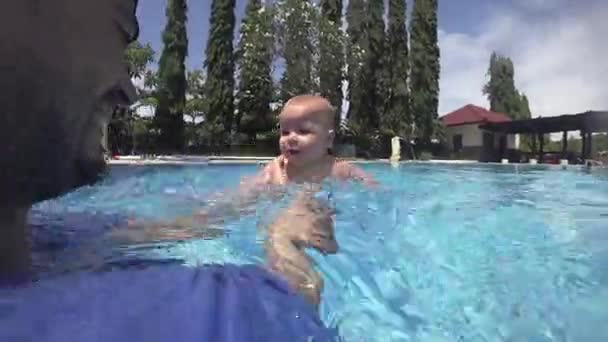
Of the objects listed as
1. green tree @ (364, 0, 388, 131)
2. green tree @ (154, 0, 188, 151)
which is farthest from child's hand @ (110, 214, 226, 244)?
green tree @ (364, 0, 388, 131)

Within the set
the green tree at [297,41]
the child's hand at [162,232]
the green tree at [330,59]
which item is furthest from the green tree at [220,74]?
the child's hand at [162,232]

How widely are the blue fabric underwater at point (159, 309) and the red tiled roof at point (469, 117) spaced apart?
38.2 metres

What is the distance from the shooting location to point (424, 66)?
30516mm

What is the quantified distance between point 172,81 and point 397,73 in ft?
38.3

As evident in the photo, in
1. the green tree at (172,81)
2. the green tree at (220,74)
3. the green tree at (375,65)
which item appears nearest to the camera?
the green tree at (172,81)

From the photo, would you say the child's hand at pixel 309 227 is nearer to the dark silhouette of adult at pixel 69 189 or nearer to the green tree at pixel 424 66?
the dark silhouette of adult at pixel 69 189

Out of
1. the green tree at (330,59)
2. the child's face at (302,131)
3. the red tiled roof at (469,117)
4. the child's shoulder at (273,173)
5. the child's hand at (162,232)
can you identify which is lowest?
the child's hand at (162,232)

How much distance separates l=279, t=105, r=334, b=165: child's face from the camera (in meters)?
2.92

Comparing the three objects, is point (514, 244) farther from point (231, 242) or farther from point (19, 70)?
point (19, 70)

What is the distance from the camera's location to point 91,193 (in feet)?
12.6

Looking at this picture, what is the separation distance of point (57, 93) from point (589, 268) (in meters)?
1.92

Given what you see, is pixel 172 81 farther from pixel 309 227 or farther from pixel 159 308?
pixel 159 308

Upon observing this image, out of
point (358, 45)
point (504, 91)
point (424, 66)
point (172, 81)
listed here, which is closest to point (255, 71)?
point (172, 81)

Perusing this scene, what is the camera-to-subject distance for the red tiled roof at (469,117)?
3816 cm
